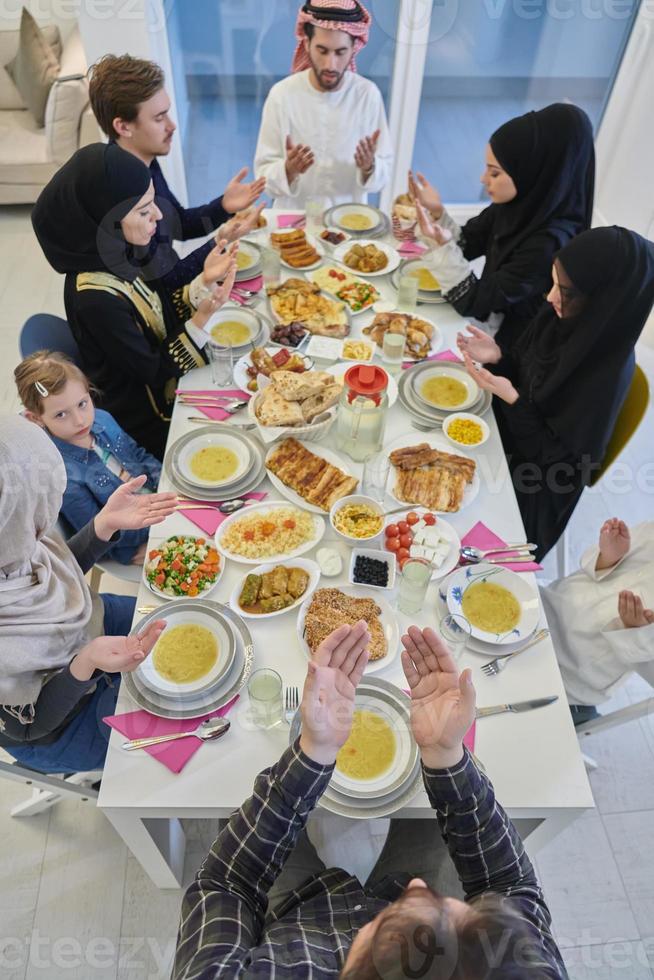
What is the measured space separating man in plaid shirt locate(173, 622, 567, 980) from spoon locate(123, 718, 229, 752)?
0.62 feet

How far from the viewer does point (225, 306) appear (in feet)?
8.19

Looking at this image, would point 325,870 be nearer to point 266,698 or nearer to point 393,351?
point 266,698

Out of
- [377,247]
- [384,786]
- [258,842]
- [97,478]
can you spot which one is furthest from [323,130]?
[258,842]

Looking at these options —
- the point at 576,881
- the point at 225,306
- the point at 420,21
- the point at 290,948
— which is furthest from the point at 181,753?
the point at 420,21

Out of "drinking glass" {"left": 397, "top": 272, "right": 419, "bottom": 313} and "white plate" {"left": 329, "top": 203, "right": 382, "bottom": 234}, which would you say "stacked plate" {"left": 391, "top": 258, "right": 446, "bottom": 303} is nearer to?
"drinking glass" {"left": 397, "top": 272, "right": 419, "bottom": 313}

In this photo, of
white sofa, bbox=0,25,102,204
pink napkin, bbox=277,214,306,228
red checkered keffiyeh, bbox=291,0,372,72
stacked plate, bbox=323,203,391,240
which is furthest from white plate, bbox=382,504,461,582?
white sofa, bbox=0,25,102,204

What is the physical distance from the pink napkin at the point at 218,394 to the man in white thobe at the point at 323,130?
1.43 metres

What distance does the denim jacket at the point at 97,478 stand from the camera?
1926 millimetres

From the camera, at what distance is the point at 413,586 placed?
1660mm

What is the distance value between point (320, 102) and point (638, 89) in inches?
94.0

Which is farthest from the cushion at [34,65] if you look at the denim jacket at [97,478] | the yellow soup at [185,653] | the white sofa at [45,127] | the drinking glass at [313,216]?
the yellow soup at [185,653]

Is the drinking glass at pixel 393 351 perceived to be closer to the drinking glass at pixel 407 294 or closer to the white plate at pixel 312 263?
the drinking glass at pixel 407 294

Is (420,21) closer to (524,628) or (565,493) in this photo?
(565,493)

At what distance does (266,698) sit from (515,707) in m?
0.59
